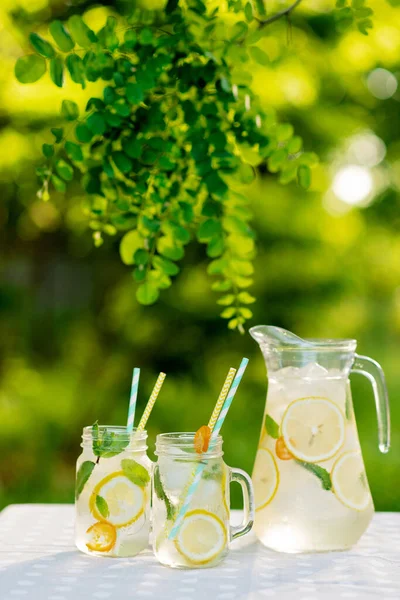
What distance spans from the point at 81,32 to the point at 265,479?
59 centimetres

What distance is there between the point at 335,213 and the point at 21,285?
1490 mm

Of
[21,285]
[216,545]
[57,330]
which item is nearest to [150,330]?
[57,330]

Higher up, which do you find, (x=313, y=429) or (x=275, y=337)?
(x=275, y=337)

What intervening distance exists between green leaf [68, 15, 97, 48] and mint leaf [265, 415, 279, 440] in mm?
512

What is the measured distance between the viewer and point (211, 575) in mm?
866

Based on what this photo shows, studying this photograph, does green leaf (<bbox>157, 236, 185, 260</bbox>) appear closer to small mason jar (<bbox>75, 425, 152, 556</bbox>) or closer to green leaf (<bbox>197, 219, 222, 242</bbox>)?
green leaf (<bbox>197, 219, 222, 242</bbox>)

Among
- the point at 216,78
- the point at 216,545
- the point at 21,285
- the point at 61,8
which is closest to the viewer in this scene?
the point at 216,545

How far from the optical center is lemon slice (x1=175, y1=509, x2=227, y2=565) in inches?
34.2

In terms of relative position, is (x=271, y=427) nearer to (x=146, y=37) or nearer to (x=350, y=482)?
(x=350, y=482)

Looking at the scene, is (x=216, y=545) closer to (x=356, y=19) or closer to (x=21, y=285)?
(x=356, y=19)

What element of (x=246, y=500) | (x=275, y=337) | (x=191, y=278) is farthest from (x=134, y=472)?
(x=191, y=278)

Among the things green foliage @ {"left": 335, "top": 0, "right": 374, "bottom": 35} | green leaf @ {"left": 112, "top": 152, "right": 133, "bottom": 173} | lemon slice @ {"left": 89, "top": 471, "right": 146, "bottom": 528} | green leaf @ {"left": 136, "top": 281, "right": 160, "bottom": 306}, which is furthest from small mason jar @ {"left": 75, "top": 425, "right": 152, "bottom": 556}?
green foliage @ {"left": 335, "top": 0, "right": 374, "bottom": 35}

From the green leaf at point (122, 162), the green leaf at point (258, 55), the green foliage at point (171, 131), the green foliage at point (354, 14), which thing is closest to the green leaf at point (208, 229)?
the green foliage at point (171, 131)

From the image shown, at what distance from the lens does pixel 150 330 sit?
117 inches
